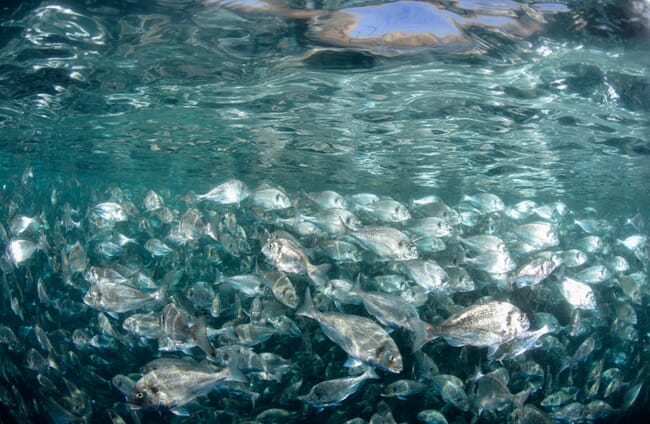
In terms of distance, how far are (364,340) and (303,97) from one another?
9.90 m

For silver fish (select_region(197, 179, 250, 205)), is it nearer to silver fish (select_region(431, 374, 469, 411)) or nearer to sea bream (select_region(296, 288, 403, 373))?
sea bream (select_region(296, 288, 403, 373))

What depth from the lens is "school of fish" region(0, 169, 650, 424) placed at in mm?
5043

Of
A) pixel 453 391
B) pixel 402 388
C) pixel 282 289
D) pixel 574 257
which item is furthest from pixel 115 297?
pixel 574 257

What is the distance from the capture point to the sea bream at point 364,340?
14.9 feet

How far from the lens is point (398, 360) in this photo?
4.51 meters

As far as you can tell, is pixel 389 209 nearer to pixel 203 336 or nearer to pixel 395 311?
pixel 395 311

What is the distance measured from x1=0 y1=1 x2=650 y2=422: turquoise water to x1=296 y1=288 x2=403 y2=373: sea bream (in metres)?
5.06

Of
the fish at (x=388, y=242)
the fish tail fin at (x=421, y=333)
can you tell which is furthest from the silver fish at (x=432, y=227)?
the fish tail fin at (x=421, y=333)

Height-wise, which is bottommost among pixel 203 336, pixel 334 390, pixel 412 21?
pixel 334 390

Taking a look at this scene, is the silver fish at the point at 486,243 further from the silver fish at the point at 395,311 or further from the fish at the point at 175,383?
the fish at the point at 175,383

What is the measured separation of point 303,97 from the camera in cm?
1298

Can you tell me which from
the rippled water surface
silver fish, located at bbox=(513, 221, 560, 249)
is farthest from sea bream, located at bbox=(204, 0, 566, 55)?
silver fish, located at bbox=(513, 221, 560, 249)

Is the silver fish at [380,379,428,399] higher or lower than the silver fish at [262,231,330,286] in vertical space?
lower

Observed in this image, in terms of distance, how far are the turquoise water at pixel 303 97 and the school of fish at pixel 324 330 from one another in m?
0.85
